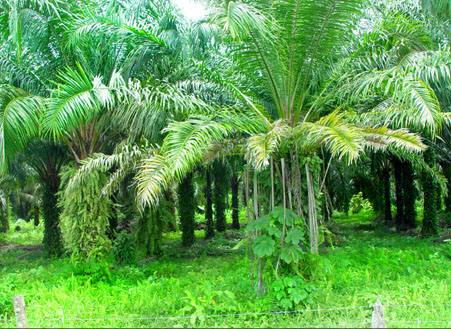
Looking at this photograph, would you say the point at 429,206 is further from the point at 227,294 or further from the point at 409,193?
the point at 227,294

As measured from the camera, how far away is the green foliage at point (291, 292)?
611cm

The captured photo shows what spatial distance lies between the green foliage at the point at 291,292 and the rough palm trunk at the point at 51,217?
9074 millimetres

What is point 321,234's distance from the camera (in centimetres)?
727

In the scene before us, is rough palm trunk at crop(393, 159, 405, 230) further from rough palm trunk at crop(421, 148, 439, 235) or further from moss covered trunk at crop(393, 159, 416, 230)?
rough palm trunk at crop(421, 148, 439, 235)

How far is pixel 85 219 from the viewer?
903cm

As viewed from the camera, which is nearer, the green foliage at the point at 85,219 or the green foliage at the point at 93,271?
the green foliage at the point at 93,271

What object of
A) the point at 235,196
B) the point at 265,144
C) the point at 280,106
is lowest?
the point at 235,196

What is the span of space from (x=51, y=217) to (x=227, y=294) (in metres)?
9.27

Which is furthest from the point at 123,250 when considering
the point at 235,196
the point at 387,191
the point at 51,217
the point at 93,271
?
the point at 387,191

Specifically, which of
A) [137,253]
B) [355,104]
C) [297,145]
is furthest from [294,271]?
[137,253]

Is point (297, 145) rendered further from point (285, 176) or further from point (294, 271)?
point (294, 271)

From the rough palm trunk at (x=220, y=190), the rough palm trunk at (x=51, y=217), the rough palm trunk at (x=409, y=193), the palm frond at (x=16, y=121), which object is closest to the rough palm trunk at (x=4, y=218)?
the rough palm trunk at (x=220, y=190)

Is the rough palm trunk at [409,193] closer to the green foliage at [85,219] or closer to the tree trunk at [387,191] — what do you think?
the tree trunk at [387,191]

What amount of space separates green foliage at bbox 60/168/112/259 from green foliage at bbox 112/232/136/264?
1.67 metres
